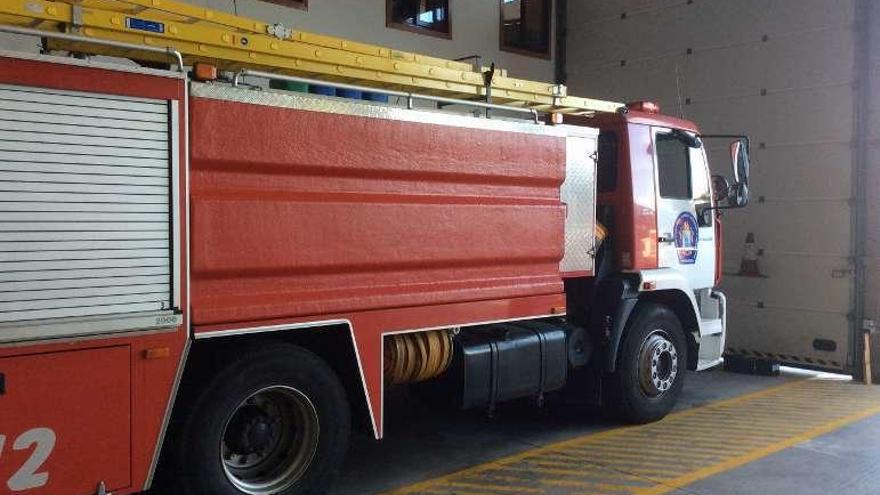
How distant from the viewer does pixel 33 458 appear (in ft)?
10.2

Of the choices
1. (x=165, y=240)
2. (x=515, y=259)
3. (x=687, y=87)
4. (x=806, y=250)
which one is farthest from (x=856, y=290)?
(x=165, y=240)

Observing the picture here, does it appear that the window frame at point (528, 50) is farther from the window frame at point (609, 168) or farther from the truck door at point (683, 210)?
the window frame at point (609, 168)

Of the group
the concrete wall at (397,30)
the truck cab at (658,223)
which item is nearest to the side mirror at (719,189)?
the truck cab at (658,223)

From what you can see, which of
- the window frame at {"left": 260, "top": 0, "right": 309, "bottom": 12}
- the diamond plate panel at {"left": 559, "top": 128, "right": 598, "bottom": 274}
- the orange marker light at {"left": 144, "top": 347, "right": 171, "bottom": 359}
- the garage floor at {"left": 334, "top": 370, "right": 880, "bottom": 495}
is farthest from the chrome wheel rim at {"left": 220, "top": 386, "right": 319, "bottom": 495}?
the window frame at {"left": 260, "top": 0, "right": 309, "bottom": 12}

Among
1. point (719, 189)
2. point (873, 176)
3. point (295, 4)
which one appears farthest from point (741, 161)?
point (295, 4)

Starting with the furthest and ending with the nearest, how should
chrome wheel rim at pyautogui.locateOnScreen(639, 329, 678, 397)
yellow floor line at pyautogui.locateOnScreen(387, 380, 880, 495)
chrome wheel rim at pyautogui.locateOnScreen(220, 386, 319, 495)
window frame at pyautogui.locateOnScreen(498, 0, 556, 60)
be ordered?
window frame at pyautogui.locateOnScreen(498, 0, 556, 60) → chrome wheel rim at pyautogui.locateOnScreen(639, 329, 678, 397) → yellow floor line at pyautogui.locateOnScreen(387, 380, 880, 495) → chrome wheel rim at pyautogui.locateOnScreen(220, 386, 319, 495)

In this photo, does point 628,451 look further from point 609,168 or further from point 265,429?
point 265,429

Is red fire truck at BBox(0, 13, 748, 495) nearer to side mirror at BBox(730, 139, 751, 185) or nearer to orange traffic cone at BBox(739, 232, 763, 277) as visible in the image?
side mirror at BBox(730, 139, 751, 185)

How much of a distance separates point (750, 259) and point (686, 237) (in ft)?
8.40

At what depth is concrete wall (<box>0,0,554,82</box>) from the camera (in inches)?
307

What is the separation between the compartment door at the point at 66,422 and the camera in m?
3.05

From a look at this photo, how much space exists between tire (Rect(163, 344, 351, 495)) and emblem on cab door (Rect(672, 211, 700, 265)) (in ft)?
11.2

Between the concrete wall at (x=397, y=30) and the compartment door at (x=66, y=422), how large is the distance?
397 cm

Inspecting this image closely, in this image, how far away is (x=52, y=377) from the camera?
311 centimetres
